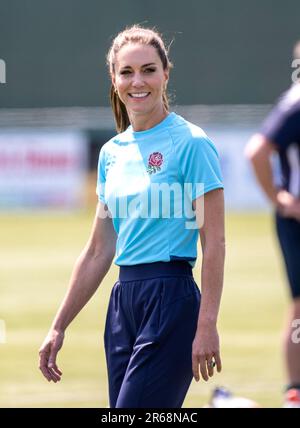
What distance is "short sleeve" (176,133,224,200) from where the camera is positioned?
15.3 feet

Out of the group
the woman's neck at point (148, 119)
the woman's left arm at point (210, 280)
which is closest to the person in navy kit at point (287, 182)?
the woman's left arm at point (210, 280)

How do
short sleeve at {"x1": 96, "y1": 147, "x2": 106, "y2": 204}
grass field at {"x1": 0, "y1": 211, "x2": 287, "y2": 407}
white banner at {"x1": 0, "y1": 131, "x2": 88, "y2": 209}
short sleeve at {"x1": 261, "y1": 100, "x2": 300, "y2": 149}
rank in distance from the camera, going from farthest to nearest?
white banner at {"x1": 0, "y1": 131, "x2": 88, "y2": 209}, grass field at {"x1": 0, "y1": 211, "x2": 287, "y2": 407}, short sleeve at {"x1": 96, "y1": 147, "x2": 106, "y2": 204}, short sleeve at {"x1": 261, "y1": 100, "x2": 300, "y2": 149}

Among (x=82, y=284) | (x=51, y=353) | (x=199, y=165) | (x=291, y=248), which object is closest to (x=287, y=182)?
(x=291, y=248)

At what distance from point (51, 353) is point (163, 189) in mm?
932

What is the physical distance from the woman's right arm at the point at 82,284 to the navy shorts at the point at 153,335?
310mm

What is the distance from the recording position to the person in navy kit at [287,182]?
4293 millimetres

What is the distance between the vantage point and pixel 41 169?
85.6 feet

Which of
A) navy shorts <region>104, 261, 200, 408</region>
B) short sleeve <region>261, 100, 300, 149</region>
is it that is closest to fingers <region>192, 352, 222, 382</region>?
navy shorts <region>104, 261, 200, 408</region>

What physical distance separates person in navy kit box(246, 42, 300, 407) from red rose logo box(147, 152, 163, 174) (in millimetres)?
455

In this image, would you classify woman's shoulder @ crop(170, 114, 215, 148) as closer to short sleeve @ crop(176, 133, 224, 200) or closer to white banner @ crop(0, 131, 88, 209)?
short sleeve @ crop(176, 133, 224, 200)

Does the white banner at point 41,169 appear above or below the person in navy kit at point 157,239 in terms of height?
above

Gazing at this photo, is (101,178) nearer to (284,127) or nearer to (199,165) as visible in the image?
(199,165)

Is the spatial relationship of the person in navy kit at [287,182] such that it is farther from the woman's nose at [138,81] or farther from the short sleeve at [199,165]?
the woman's nose at [138,81]

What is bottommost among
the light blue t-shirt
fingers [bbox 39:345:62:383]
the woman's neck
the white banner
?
fingers [bbox 39:345:62:383]
